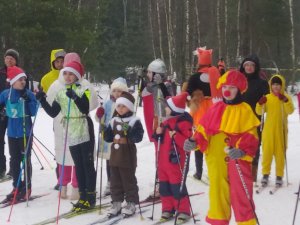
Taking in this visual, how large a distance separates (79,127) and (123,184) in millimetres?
885

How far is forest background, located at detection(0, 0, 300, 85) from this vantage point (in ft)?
62.1

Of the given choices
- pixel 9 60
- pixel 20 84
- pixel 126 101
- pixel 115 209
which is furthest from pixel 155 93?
pixel 9 60

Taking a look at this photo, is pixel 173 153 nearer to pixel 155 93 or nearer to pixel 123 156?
pixel 123 156

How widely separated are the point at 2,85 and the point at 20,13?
11747 mm

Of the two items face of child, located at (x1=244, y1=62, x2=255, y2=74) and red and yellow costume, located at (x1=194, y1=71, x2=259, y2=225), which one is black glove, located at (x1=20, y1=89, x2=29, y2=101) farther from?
face of child, located at (x1=244, y1=62, x2=255, y2=74)

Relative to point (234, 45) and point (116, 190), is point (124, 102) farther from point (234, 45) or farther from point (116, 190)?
point (234, 45)

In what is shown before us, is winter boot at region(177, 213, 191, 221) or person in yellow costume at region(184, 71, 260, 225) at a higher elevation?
person in yellow costume at region(184, 71, 260, 225)

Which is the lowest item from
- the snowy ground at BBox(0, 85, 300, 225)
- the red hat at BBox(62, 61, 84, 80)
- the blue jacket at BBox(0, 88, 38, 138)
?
the snowy ground at BBox(0, 85, 300, 225)

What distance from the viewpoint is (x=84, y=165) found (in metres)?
5.83

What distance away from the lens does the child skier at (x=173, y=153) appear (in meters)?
5.26

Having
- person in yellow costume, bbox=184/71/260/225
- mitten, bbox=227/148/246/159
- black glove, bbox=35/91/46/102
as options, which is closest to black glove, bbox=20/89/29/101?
A: black glove, bbox=35/91/46/102

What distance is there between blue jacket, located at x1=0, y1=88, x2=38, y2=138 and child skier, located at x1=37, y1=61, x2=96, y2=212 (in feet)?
1.92

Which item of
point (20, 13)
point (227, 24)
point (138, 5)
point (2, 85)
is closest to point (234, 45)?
point (227, 24)

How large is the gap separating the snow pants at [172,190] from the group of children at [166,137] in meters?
0.01
